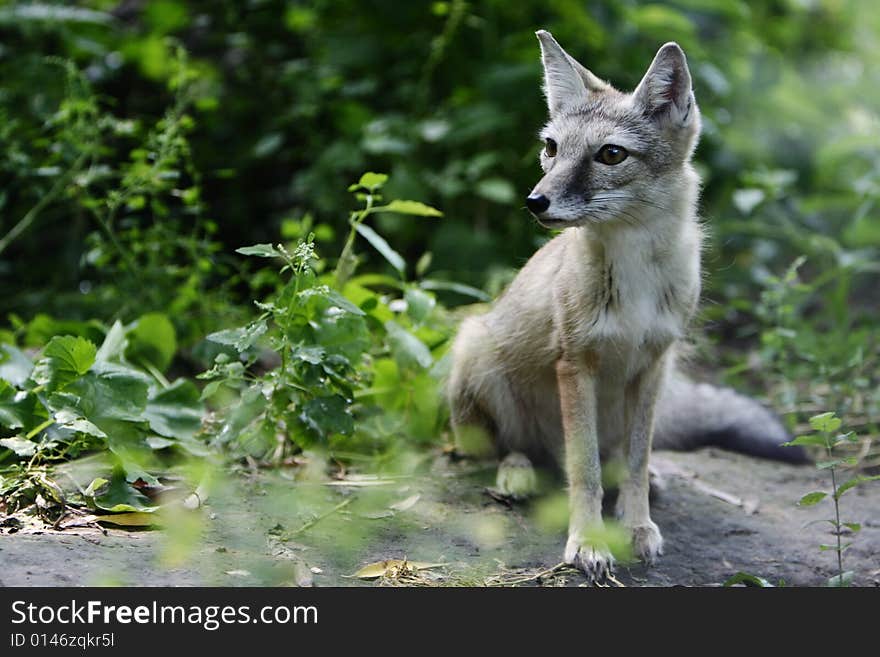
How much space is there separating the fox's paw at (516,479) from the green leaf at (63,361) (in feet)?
6.48

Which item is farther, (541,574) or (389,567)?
(541,574)

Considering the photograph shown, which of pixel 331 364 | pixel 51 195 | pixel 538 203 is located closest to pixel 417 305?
pixel 331 364

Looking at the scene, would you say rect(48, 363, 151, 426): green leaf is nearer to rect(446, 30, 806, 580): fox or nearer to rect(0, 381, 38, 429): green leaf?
rect(0, 381, 38, 429): green leaf

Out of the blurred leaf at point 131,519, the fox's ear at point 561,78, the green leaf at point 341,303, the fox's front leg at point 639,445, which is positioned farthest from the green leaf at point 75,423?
the fox's ear at point 561,78

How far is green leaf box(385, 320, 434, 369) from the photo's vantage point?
17.0 ft

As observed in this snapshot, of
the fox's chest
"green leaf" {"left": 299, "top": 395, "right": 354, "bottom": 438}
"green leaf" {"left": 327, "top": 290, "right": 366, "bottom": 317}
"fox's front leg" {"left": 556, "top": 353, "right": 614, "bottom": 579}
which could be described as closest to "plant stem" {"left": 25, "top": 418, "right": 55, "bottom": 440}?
"green leaf" {"left": 299, "top": 395, "right": 354, "bottom": 438}

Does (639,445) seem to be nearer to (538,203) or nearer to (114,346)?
(538,203)

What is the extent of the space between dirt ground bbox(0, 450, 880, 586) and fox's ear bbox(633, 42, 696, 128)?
72.1 inches

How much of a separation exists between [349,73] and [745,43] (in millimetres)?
3918

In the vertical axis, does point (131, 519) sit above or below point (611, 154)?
below

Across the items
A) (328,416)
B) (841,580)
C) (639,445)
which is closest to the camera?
(841,580)

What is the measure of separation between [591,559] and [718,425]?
1924mm

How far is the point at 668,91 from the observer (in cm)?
418
